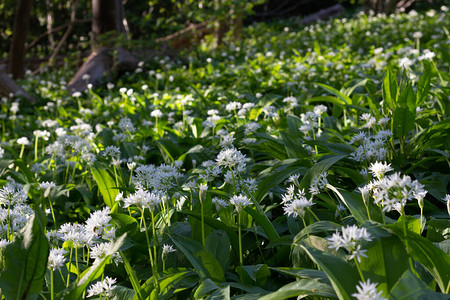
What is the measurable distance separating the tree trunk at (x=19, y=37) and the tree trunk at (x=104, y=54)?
1.21 metres

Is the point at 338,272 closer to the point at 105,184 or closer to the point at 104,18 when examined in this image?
the point at 105,184

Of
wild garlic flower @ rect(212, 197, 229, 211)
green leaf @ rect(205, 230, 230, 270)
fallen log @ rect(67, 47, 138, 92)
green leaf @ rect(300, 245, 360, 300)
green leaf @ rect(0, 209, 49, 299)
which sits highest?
green leaf @ rect(0, 209, 49, 299)

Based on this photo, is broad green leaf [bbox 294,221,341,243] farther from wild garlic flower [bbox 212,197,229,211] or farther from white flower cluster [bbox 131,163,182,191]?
white flower cluster [bbox 131,163,182,191]

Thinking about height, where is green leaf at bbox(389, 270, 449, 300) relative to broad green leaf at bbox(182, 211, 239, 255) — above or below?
above

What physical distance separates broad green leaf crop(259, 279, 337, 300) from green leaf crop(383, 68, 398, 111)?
5.45 feet

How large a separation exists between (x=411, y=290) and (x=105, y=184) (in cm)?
178

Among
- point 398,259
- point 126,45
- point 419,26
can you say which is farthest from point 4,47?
point 398,259

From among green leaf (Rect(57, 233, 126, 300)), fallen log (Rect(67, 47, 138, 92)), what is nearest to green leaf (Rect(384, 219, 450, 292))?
green leaf (Rect(57, 233, 126, 300))

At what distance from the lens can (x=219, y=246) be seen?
162 cm

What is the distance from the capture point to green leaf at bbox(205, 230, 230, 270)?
1.58 meters

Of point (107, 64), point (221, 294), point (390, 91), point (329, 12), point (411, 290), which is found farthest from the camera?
point (329, 12)

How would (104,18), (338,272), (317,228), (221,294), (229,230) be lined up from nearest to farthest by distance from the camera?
1. (338,272)
2. (221,294)
3. (317,228)
4. (229,230)
5. (104,18)

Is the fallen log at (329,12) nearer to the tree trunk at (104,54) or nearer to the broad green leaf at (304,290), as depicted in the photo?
the tree trunk at (104,54)

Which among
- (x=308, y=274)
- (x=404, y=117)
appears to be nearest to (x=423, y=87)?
(x=404, y=117)
